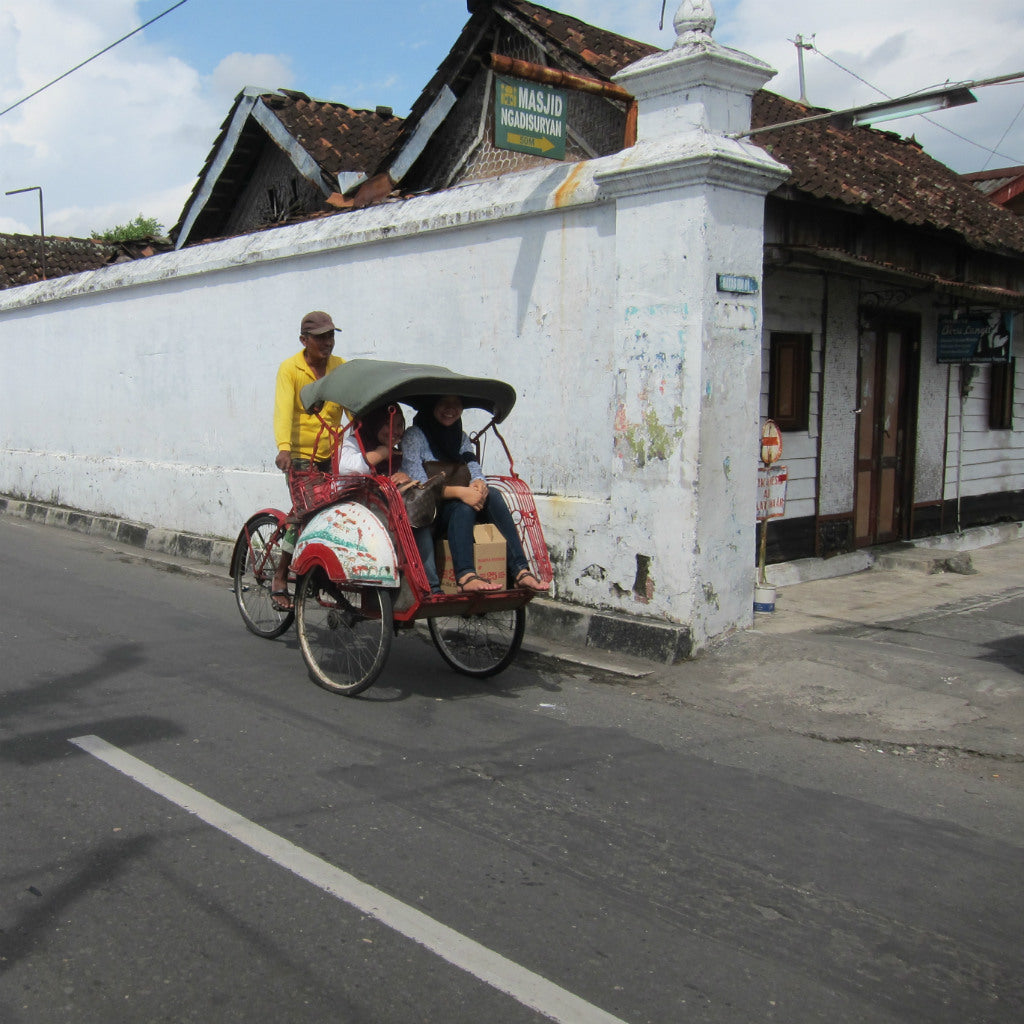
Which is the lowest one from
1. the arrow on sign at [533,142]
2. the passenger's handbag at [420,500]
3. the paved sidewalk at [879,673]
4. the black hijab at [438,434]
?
the paved sidewalk at [879,673]

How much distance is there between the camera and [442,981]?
3.08m

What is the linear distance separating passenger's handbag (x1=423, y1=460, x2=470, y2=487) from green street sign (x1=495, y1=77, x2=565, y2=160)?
288cm

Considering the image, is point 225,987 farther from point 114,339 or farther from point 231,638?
point 114,339

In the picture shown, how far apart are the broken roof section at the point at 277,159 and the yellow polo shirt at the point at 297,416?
7.12 metres

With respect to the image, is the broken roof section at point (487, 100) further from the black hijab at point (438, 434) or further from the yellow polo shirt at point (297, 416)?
the black hijab at point (438, 434)

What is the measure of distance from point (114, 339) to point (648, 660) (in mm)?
8929

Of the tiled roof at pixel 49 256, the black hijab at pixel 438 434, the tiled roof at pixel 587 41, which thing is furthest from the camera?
the tiled roof at pixel 49 256

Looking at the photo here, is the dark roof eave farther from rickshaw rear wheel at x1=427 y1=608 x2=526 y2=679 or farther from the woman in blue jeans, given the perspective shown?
rickshaw rear wheel at x1=427 y1=608 x2=526 y2=679

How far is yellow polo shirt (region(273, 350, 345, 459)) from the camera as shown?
22.6ft

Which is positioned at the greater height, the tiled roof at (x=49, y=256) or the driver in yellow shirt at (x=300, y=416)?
A: the tiled roof at (x=49, y=256)

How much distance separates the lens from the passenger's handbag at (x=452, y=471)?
6160 mm

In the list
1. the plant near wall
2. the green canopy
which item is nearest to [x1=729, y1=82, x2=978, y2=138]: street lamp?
the green canopy

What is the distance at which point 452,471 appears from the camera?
6.26m

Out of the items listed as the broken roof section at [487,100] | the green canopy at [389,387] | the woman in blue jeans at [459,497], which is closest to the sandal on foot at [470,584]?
the woman in blue jeans at [459,497]
